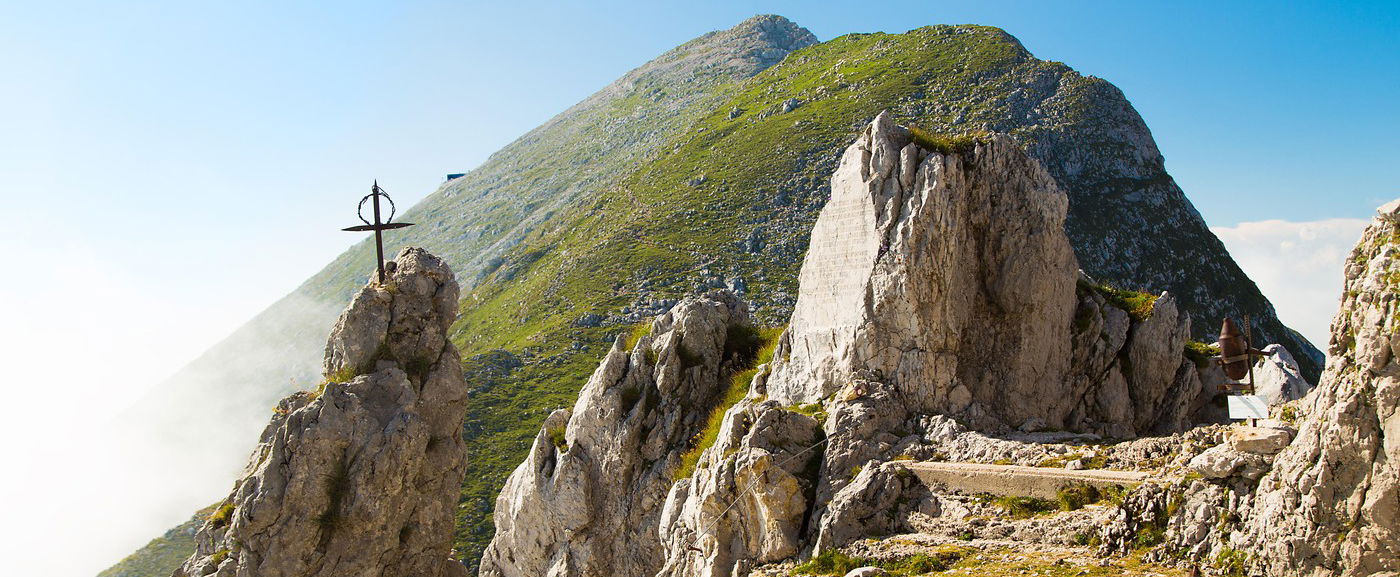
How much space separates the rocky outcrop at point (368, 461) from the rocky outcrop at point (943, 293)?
30.8ft

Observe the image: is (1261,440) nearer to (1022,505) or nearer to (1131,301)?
(1022,505)

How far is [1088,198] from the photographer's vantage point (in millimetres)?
97812

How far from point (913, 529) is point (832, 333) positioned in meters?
6.33

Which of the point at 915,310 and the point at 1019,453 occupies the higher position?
the point at 915,310

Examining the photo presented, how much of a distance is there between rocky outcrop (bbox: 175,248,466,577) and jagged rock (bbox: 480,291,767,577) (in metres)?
2.45

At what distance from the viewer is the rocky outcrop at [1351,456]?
45.8 ft

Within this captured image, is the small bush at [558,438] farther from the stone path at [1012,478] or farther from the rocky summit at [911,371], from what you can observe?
the stone path at [1012,478]

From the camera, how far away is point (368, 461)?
28672mm

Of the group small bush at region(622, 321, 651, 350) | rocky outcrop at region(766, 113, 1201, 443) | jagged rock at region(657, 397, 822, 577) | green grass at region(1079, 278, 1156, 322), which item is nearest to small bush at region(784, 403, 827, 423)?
rocky outcrop at region(766, 113, 1201, 443)

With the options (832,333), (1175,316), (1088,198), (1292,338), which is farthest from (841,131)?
(832,333)

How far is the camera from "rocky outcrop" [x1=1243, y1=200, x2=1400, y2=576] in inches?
550

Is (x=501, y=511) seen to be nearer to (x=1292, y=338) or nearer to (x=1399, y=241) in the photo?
(x=1399, y=241)

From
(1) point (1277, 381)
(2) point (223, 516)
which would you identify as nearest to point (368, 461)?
(2) point (223, 516)

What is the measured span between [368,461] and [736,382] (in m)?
9.38
